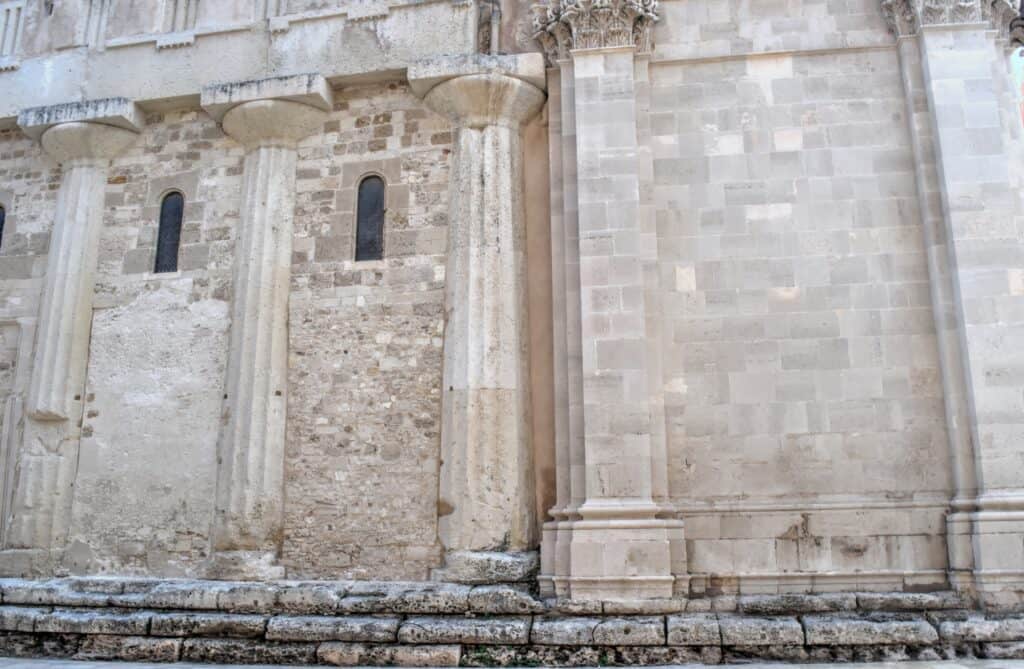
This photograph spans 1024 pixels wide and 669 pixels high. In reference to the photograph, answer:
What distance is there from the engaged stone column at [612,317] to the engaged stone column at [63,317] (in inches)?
233

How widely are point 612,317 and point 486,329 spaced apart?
1390 millimetres

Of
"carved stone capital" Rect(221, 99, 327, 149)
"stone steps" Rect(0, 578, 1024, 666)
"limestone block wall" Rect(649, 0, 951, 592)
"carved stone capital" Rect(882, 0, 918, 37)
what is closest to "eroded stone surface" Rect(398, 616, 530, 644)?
"stone steps" Rect(0, 578, 1024, 666)

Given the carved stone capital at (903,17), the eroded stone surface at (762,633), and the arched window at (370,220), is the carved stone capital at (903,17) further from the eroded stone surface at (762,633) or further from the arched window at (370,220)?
the eroded stone surface at (762,633)

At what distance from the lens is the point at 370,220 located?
35.1ft

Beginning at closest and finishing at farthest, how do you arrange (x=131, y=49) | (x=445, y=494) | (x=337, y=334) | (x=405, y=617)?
(x=405, y=617) < (x=445, y=494) < (x=337, y=334) < (x=131, y=49)

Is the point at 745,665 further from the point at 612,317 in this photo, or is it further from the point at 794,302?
the point at 794,302

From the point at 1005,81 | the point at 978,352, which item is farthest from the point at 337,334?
the point at 1005,81

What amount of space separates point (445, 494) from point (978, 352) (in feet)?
18.5

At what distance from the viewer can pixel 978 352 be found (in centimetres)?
895

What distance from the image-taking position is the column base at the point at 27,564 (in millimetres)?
10203

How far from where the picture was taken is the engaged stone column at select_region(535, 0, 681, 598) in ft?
28.5

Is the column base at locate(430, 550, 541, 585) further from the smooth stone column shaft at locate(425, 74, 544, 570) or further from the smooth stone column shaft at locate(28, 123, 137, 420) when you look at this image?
the smooth stone column shaft at locate(28, 123, 137, 420)

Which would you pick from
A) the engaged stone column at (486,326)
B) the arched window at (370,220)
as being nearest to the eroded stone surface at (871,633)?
the engaged stone column at (486,326)

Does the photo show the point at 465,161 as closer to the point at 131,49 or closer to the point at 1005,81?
the point at 131,49
